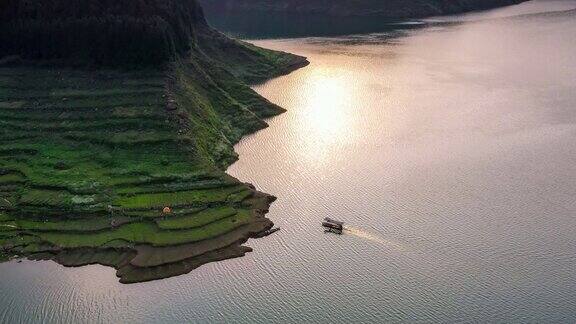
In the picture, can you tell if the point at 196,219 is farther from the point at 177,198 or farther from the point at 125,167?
the point at 125,167

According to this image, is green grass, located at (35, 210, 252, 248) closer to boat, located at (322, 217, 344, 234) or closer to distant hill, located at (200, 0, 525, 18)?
boat, located at (322, 217, 344, 234)

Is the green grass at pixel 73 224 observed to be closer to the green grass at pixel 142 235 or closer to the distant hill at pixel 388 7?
the green grass at pixel 142 235

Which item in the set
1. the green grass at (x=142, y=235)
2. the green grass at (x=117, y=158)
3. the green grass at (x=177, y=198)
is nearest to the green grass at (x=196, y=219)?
the green grass at (x=117, y=158)

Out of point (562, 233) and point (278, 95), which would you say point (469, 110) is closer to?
point (278, 95)

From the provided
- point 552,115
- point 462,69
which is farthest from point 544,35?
point 552,115

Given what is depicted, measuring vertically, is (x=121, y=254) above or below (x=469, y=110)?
below

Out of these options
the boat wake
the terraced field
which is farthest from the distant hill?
the boat wake

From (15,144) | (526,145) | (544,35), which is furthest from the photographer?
(544,35)
